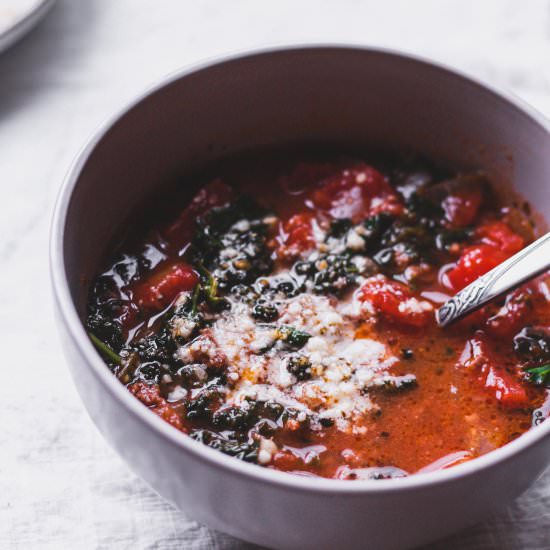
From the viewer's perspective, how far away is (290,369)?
8.32 feet

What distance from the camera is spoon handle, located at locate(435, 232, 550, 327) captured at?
248 centimetres

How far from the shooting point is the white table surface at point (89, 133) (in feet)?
8.43

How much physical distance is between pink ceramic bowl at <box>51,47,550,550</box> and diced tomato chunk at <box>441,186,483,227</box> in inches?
4.7

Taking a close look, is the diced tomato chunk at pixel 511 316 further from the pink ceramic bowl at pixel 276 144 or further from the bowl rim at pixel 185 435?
the bowl rim at pixel 185 435

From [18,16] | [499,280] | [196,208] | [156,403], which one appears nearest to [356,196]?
[196,208]

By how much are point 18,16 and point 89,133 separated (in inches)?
30.6

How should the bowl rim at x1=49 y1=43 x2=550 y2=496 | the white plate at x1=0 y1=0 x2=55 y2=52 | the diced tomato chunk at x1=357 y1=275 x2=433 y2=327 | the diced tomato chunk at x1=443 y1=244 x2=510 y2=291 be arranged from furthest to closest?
the white plate at x1=0 y1=0 x2=55 y2=52 → the diced tomato chunk at x1=443 y1=244 x2=510 y2=291 → the diced tomato chunk at x1=357 y1=275 x2=433 y2=327 → the bowl rim at x1=49 y1=43 x2=550 y2=496

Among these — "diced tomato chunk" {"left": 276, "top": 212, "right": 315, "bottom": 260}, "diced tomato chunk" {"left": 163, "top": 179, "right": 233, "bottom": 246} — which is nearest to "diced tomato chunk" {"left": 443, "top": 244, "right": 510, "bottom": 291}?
"diced tomato chunk" {"left": 276, "top": 212, "right": 315, "bottom": 260}

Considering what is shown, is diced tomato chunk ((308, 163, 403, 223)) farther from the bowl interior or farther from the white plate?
the white plate

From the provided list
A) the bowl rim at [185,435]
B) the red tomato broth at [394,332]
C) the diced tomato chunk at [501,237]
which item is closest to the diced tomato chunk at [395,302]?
the red tomato broth at [394,332]

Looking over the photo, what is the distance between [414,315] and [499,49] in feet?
6.33

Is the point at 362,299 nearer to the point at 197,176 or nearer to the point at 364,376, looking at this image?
the point at 364,376

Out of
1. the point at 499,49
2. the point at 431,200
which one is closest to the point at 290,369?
the point at 431,200

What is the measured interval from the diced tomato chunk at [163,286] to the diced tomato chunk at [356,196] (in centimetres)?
57
